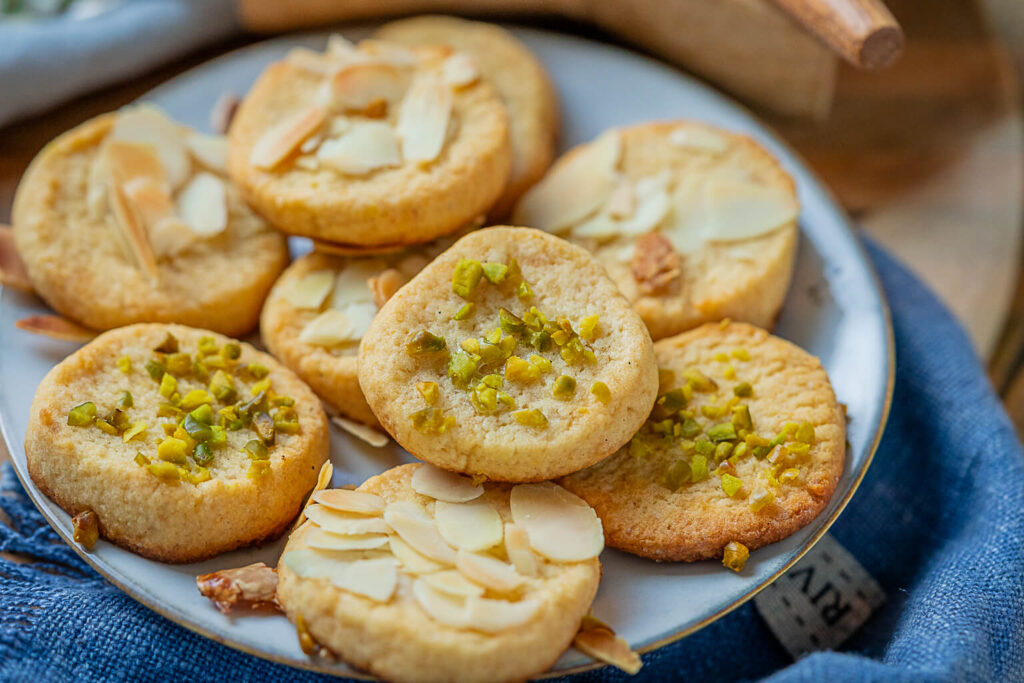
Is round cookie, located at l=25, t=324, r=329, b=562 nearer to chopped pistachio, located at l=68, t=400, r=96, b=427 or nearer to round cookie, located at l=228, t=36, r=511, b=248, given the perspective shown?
chopped pistachio, located at l=68, t=400, r=96, b=427

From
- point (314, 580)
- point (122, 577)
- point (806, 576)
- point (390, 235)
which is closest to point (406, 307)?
point (390, 235)

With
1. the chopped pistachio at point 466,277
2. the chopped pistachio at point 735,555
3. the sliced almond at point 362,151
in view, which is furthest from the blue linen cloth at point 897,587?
the sliced almond at point 362,151

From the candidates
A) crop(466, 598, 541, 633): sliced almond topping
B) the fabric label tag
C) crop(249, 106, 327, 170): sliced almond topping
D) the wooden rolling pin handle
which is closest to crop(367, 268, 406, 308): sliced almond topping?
crop(249, 106, 327, 170): sliced almond topping

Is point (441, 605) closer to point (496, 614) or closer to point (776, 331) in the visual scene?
point (496, 614)

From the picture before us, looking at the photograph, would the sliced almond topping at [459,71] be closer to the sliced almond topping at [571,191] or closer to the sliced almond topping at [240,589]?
the sliced almond topping at [571,191]

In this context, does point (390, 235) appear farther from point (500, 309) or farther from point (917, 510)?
point (917, 510)

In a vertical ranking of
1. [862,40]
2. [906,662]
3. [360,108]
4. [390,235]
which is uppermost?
[862,40]

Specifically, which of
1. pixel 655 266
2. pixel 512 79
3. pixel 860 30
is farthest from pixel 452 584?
pixel 860 30
